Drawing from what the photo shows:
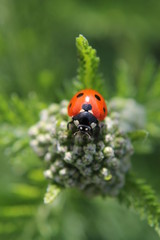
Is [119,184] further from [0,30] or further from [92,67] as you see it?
[0,30]

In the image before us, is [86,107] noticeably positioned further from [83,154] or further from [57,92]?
[57,92]

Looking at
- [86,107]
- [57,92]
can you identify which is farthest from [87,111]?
[57,92]

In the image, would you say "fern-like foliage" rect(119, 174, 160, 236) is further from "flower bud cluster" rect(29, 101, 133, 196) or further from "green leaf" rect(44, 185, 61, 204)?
"green leaf" rect(44, 185, 61, 204)

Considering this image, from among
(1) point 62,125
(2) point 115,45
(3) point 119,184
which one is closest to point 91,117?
(1) point 62,125

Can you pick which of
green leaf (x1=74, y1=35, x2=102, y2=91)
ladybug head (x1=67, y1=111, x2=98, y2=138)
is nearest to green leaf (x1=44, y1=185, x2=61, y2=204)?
ladybug head (x1=67, y1=111, x2=98, y2=138)

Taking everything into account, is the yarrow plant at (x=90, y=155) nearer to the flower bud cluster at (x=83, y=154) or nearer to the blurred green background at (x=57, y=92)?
the flower bud cluster at (x=83, y=154)
